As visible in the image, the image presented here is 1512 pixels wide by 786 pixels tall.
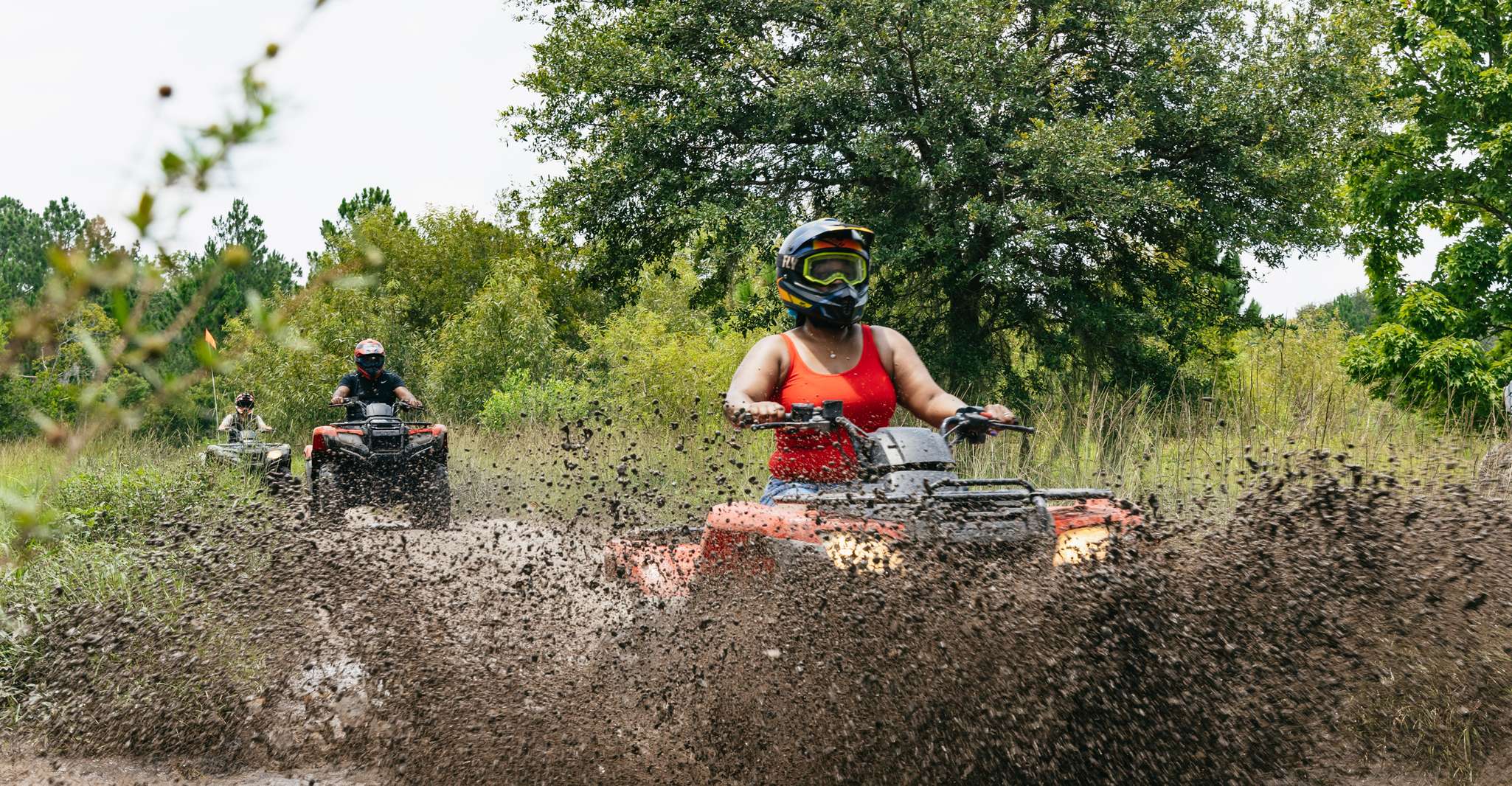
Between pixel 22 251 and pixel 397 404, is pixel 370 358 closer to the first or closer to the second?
pixel 397 404

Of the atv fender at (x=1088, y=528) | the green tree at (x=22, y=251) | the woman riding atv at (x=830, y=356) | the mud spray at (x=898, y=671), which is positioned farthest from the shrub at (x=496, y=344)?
the atv fender at (x=1088, y=528)

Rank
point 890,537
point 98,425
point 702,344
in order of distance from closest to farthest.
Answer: point 98,425 → point 890,537 → point 702,344

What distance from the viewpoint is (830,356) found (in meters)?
5.48

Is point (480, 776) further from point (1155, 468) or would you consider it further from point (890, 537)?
point (1155, 468)

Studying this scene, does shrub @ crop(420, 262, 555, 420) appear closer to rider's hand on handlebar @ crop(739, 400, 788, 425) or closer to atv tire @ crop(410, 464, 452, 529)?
atv tire @ crop(410, 464, 452, 529)

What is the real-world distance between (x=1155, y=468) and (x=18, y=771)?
6819mm

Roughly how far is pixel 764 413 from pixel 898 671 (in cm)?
104

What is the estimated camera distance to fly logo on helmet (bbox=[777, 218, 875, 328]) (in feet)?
17.6

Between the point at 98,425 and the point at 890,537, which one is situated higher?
the point at 98,425

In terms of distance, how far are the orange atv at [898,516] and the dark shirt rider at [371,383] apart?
7.41m

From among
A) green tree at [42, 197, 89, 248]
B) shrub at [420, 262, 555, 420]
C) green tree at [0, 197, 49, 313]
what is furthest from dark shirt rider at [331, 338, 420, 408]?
shrub at [420, 262, 555, 420]

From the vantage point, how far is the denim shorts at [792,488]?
476 centimetres

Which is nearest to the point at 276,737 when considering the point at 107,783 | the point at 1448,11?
the point at 107,783

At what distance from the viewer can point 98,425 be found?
3.02 feet
